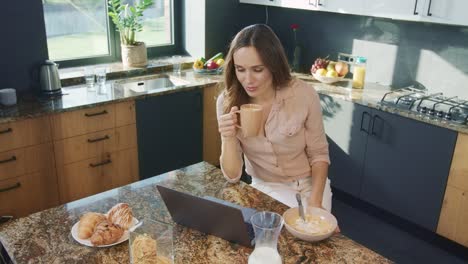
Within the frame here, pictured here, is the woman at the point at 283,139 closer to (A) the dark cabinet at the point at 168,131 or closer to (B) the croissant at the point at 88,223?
(B) the croissant at the point at 88,223

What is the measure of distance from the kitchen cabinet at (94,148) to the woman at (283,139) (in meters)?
1.18

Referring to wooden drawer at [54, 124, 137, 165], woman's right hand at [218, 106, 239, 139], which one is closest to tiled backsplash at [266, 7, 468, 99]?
wooden drawer at [54, 124, 137, 165]

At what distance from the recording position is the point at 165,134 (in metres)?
3.17

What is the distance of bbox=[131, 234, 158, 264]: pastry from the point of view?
1.13 m

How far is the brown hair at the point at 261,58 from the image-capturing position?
1703mm

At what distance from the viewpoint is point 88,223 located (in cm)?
133

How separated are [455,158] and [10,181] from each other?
256 cm

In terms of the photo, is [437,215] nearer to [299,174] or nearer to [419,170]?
[419,170]

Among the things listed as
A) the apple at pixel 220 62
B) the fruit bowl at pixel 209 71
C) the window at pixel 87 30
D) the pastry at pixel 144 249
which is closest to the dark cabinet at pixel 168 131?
the fruit bowl at pixel 209 71

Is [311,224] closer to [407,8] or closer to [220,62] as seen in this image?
[407,8]

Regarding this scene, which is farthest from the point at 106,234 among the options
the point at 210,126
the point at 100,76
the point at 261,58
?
the point at 210,126

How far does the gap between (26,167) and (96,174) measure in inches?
17.9

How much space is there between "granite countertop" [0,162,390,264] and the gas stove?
1.49 meters

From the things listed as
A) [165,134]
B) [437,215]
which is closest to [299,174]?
[437,215]
